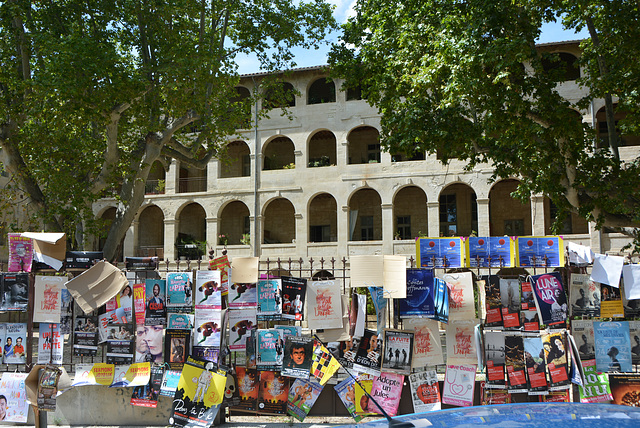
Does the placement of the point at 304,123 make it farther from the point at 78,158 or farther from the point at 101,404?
the point at 101,404

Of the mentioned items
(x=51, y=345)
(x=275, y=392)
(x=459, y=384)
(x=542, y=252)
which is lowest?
(x=275, y=392)

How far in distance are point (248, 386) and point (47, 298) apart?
273cm

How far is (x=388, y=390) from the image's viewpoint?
20.0ft

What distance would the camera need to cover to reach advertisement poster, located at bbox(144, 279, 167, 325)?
6.41 m

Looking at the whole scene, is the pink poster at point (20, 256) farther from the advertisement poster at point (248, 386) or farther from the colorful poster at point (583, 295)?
the colorful poster at point (583, 295)

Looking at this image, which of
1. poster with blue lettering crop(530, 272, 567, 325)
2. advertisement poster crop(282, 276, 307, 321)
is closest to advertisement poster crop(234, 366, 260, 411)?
advertisement poster crop(282, 276, 307, 321)

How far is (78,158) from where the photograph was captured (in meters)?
14.1

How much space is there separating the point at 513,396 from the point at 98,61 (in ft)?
36.4

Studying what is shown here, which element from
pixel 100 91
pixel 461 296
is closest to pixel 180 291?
pixel 461 296

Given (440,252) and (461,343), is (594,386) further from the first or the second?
(440,252)

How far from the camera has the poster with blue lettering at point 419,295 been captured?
5.95 meters

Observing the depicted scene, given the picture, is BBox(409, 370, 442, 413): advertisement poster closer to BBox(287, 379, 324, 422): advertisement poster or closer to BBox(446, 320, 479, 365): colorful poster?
BBox(446, 320, 479, 365): colorful poster

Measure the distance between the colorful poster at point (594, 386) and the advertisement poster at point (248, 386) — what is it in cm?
368

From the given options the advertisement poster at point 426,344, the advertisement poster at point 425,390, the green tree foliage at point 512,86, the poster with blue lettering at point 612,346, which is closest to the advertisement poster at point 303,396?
the advertisement poster at point 425,390
